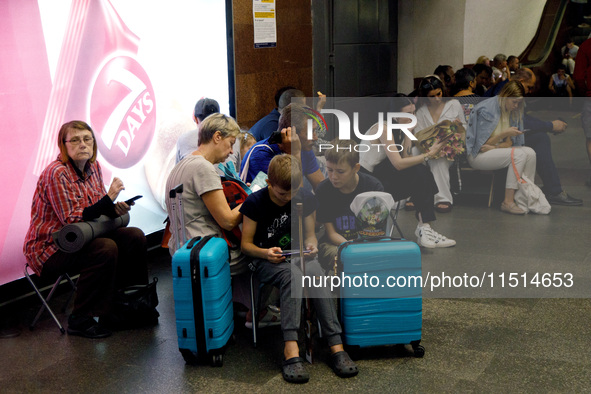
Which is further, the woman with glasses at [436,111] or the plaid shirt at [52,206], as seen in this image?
the woman with glasses at [436,111]

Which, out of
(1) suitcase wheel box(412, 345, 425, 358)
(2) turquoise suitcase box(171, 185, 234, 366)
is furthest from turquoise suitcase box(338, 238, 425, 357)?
(2) turquoise suitcase box(171, 185, 234, 366)

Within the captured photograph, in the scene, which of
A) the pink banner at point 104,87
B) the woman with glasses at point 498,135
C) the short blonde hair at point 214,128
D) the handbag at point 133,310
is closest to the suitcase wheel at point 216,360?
the handbag at point 133,310

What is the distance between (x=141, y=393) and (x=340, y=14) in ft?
21.6

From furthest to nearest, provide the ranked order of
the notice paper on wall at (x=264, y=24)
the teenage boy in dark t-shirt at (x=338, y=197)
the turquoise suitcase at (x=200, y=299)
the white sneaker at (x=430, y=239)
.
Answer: the notice paper on wall at (x=264, y=24) → the white sneaker at (x=430, y=239) → the teenage boy in dark t-shirt at (x=338, y=197) → the turquoise suitcase at (x=200, y=299)

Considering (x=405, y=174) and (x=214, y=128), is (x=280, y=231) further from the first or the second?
(x=405, y=174)

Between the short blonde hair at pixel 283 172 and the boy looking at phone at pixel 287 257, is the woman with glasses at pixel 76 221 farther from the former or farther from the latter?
the short blonde hair at pixel 283 172

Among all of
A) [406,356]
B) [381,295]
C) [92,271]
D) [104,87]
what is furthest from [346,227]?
[104,87]

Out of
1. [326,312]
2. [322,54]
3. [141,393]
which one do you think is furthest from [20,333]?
[322,54]

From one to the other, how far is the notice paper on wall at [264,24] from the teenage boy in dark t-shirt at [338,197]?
3.17m

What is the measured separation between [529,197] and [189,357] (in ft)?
13.8

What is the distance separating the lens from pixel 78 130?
3727mm

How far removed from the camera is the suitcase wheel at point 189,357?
3301 mm

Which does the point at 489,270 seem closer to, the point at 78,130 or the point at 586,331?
the point at 586,331

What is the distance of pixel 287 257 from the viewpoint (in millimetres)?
3389
